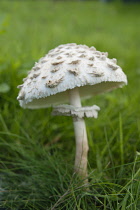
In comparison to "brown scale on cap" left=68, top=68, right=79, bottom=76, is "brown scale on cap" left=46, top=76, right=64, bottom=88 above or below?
below

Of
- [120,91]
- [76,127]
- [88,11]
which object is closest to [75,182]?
[76,127]

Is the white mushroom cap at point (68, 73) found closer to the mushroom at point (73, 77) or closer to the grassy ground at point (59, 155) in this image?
the mushroom at point (73, 77)

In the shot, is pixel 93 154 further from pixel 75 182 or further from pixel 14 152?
pixel 14 152

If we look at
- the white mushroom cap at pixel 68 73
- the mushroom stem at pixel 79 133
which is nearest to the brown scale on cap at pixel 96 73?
the white mushroom cap at pixel 68 73

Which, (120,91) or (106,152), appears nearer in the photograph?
(106,152)

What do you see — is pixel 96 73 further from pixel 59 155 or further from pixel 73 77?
pixel 59 155

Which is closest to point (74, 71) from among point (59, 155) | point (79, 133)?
point (79, 133)

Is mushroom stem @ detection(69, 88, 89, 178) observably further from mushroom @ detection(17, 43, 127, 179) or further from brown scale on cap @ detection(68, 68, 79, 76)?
brown scale on cap @ detection(68, 68, 79, 76)

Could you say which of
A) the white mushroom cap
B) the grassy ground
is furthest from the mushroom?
the grassy ground
